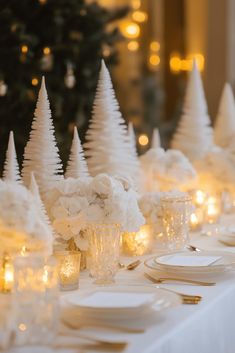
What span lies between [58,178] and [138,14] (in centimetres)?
498

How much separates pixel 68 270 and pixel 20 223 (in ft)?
0.80

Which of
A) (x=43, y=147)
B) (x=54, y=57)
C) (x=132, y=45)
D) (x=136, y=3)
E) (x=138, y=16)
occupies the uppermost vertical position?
(x=136, y=3)

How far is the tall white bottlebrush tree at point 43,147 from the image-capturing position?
218 cm

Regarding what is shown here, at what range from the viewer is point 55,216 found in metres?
1.94

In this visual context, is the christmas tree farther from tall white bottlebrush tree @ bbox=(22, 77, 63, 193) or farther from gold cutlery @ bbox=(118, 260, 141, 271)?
gold cutlery @ bbox=(118, 260, 141, 271)

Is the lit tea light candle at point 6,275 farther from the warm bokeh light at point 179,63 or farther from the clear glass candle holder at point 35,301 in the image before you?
the warm bokeh light at point 179,63

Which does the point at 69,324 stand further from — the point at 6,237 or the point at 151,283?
the point at 151,283

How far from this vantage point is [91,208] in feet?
6.35

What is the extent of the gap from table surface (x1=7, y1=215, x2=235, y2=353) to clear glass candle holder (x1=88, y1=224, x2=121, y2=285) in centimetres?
4

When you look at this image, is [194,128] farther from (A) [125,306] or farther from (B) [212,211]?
(A) [125,306]

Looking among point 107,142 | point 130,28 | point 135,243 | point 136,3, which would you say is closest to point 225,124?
point 107,142

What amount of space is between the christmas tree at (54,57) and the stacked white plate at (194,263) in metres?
1.72

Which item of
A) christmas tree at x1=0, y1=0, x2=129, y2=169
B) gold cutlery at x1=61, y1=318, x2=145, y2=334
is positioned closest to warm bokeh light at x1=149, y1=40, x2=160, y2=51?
christmas tree at x1=0, y1=0, x2=129, y2=169

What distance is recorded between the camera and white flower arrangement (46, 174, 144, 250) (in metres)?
1.92
